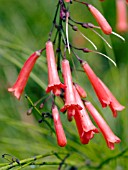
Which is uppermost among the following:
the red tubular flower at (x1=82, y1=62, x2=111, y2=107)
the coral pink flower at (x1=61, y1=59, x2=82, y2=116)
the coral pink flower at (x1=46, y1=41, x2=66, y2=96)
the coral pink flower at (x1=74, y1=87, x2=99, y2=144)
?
the coral pink flower at (x1=46, y1=41, x2=66, y2=96)

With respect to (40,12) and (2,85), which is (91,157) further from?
(40,12)

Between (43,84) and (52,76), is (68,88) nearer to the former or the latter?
(52,76)

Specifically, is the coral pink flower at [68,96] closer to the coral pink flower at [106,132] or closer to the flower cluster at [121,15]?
the coral pink flower at [106,132]

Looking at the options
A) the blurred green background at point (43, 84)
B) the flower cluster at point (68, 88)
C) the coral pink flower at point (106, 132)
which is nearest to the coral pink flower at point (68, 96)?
the flower cluster at point (68, 88)

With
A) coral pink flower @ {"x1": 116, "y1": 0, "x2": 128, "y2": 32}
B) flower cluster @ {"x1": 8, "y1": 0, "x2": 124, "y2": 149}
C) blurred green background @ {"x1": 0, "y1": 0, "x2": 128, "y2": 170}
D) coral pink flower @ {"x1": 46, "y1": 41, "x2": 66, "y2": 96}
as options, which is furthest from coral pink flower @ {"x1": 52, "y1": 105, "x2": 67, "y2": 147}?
coral pink flower @ {"x1": 116, "y1": 0, "x2": 128, "y2": 32}

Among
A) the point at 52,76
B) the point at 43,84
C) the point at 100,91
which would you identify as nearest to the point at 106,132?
the point at 100,91

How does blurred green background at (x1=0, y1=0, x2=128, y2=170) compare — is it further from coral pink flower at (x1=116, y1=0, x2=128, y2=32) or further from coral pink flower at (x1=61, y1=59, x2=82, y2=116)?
coral pink flower at (x1=61, y1=59, x2=82, y2=116)
